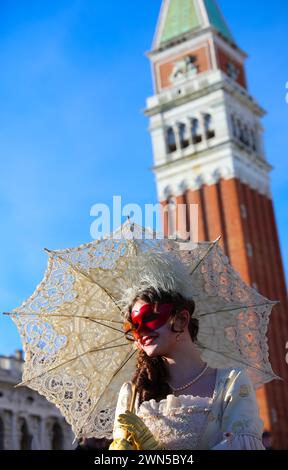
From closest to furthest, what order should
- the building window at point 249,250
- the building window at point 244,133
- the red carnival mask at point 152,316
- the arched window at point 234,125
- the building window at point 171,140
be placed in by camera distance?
the red carnival mask at point 152,316
the building window at point 249,250
the arched window at point 234,125
the building window at point 244,133
the building window at point 171,140

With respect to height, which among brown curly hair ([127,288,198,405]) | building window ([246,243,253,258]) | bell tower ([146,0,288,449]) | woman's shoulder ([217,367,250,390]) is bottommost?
woman's shoulder ([217,367,250,390])

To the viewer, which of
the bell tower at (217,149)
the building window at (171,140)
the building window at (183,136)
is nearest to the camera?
the bell tower at (217,149)

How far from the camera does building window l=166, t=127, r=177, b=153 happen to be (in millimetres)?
34344

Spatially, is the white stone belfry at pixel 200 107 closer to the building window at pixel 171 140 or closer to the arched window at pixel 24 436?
the building window at pixel 171 140

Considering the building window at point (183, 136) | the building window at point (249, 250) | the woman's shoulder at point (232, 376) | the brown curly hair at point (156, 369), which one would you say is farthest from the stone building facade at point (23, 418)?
the woman's shoulder at point (232, 376)

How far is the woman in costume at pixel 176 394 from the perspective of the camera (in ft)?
10.9

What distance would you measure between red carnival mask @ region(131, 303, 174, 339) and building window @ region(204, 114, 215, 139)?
30.2m

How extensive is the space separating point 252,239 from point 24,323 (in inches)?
1088

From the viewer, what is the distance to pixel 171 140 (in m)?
34.5

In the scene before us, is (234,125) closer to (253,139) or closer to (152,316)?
(253,139)

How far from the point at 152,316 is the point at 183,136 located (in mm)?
30851

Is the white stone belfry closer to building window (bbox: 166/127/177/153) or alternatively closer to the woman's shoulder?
building window (bbox: 166/127/177/153)

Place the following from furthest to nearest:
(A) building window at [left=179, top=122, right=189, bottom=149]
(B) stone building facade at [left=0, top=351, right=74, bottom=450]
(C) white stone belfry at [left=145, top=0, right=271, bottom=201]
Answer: (A) building window at [left=179, top=122, right=189, bottom=149] → (C) white stone belfry at [left=145, top=0, right=271, bottom=201] → (B) stone building facade at [left=0, top=351, right=74, bottom=450]

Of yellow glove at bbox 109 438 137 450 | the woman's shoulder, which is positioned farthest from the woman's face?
yellow glove at bbox 109 438 137 450
